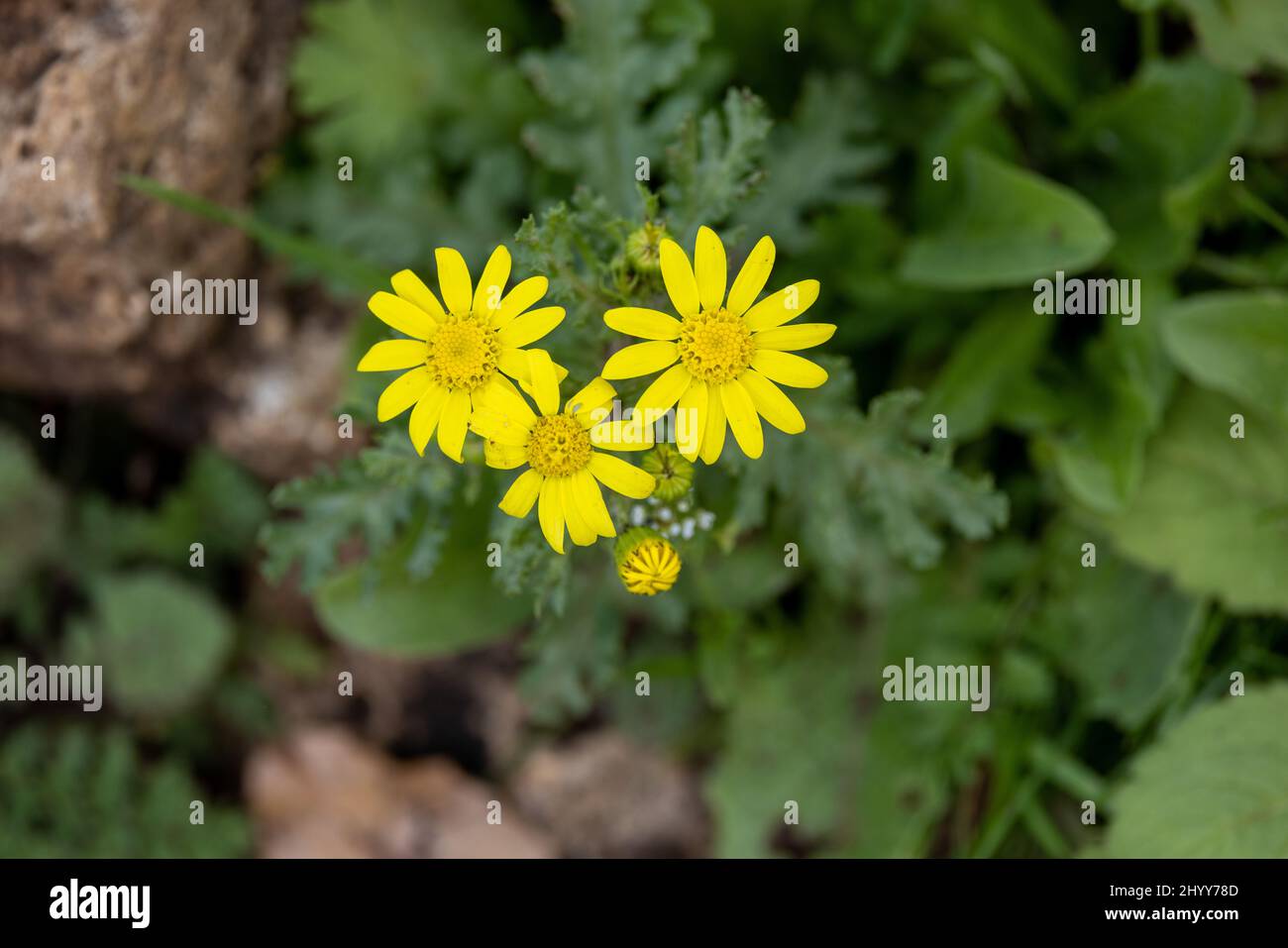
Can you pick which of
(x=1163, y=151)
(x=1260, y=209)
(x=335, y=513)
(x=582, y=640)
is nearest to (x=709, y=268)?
(x=335, y=513)

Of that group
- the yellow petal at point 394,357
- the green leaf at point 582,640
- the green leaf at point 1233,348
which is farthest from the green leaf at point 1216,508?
the yellow petal at point 394,357

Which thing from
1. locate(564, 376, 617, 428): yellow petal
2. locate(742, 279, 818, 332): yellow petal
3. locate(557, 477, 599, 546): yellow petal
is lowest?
locate(557, 477, 599, 546): yellow petal

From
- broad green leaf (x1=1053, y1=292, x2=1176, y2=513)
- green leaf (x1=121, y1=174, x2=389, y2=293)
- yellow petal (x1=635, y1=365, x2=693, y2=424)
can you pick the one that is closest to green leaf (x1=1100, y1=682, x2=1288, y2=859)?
broad green leaf (x1=1053, y1=292, x2=1176, y2=513)

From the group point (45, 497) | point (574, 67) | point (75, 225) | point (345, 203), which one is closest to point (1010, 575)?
point (574, 67)

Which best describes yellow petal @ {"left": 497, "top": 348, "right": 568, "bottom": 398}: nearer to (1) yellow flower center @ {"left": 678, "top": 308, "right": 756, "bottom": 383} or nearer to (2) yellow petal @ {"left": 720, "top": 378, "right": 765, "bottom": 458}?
(1) yellow flower center @ {"left": 678, "top": 308, "right": 756, "bottom": 383}
